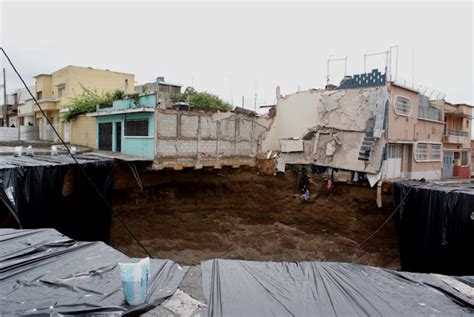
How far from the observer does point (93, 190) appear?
9.46m

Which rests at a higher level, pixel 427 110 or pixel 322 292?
pixel 427 110

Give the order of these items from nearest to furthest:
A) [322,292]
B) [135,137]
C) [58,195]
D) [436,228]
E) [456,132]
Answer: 1. [322,292]
2. [58,195]
3. [436,228]
4. [135,137]
5. [456,132]

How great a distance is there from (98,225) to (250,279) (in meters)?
7.60

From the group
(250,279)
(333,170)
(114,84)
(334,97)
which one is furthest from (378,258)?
(114,84)

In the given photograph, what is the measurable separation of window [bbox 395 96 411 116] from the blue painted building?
9.71 m

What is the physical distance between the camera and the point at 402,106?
44.0 ft

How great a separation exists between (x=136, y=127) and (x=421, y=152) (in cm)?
1283

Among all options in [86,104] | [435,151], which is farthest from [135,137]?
[435,151]

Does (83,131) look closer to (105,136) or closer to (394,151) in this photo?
(105,136)

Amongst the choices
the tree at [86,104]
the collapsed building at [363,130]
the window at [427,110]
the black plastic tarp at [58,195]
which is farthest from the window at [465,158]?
the tree at [86,104]

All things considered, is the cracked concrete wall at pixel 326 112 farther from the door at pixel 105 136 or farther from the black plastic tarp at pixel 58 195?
the black plastic tarp at pixel 58 195

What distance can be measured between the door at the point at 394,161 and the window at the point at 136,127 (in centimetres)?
977

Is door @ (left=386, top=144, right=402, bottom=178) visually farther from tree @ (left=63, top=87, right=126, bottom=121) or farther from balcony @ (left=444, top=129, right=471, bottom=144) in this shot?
tree @ (left=63, top=87, right=126, bottom=121)

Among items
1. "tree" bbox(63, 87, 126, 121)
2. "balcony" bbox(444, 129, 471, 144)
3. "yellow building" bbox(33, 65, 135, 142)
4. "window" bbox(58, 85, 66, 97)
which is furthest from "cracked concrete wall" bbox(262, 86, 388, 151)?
"window" bbox(58, 85, 66, 97)
